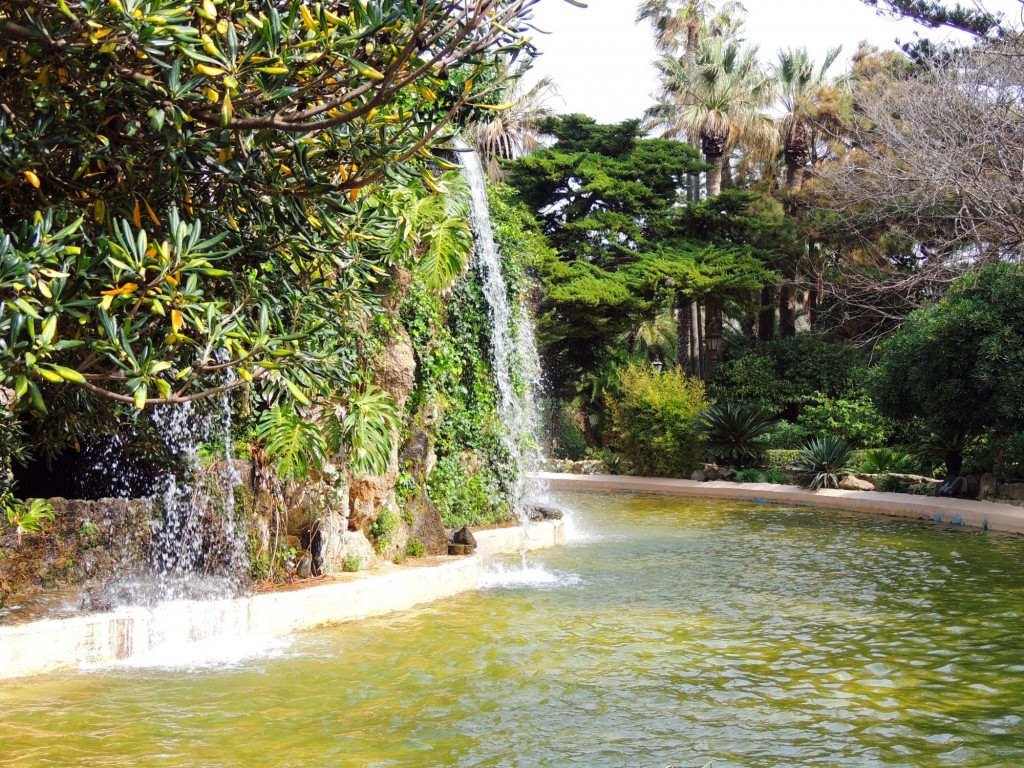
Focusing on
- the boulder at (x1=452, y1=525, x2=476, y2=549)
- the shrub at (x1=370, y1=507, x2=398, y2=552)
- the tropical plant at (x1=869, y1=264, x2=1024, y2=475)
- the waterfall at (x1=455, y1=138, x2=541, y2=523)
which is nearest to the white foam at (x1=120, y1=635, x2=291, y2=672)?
the shrub at (x1=370, y1=507, x2=398, y2=552)

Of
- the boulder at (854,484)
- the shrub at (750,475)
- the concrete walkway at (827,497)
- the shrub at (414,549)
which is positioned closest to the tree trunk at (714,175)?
the concrete walkway at (827,497)

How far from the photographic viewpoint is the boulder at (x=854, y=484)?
19359mm

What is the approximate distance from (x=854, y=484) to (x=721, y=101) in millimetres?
17239

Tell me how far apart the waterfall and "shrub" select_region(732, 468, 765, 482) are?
8425 millimetres

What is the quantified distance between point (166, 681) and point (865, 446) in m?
21.0

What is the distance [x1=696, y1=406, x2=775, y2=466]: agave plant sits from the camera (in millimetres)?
22453

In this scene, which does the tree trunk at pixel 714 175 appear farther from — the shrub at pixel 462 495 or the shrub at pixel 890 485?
the shrub at pixel 462 495

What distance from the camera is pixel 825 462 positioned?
1955 centimetres

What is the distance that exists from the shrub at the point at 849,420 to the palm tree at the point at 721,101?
9.08 metres

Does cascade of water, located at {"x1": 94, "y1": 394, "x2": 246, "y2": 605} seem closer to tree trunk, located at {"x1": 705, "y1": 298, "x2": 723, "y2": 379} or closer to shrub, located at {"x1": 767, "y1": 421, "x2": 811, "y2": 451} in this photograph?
shrub, located at {"x1": 767, "y1": 421, "x2": 811, "y2": 451}

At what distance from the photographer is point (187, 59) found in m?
3.95

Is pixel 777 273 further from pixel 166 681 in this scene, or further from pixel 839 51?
pixel 166 681

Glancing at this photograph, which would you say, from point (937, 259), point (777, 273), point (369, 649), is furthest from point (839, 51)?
point (369, 649)

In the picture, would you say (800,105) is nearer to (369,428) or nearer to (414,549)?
(414,549)
